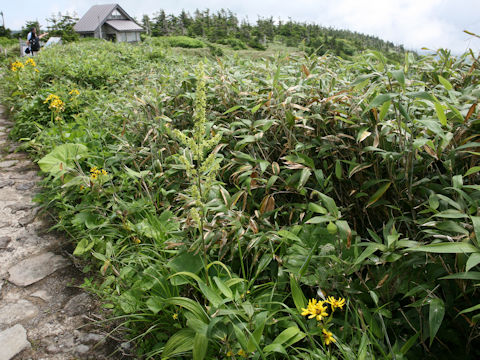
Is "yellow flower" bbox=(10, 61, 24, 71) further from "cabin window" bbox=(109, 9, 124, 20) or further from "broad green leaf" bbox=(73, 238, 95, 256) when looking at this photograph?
"cabin window" bbox=(109, 9, 124, 20)

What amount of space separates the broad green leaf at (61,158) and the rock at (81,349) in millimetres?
1385

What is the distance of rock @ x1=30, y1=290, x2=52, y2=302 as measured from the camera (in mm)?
1990

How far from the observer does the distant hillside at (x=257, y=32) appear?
12.7 metres

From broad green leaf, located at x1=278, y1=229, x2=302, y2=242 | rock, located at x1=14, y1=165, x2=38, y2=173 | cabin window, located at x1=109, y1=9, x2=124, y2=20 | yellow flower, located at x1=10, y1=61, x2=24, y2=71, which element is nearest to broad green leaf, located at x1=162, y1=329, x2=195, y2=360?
broad green leaf, located at x1=278, y1=229, x2=302, y2=242

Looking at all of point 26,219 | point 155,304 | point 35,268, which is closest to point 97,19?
point 26,219

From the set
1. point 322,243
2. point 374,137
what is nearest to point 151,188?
point 322,243

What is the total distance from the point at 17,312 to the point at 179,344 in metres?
1.11

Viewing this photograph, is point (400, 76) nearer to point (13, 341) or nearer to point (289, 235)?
point (289, 235)

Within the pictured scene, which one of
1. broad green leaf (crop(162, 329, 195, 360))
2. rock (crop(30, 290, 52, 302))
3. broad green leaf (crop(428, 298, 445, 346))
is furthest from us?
rock (crop(30, 290, 52, 302))

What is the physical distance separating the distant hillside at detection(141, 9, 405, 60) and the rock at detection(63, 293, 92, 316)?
10.9 metres

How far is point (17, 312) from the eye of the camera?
1897 mm

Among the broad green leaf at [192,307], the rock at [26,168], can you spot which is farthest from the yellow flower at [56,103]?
the broad green leaf at [192,307]

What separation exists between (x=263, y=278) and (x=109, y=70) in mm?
5821

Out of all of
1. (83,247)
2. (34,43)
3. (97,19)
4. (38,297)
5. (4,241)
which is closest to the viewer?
(38,297)
